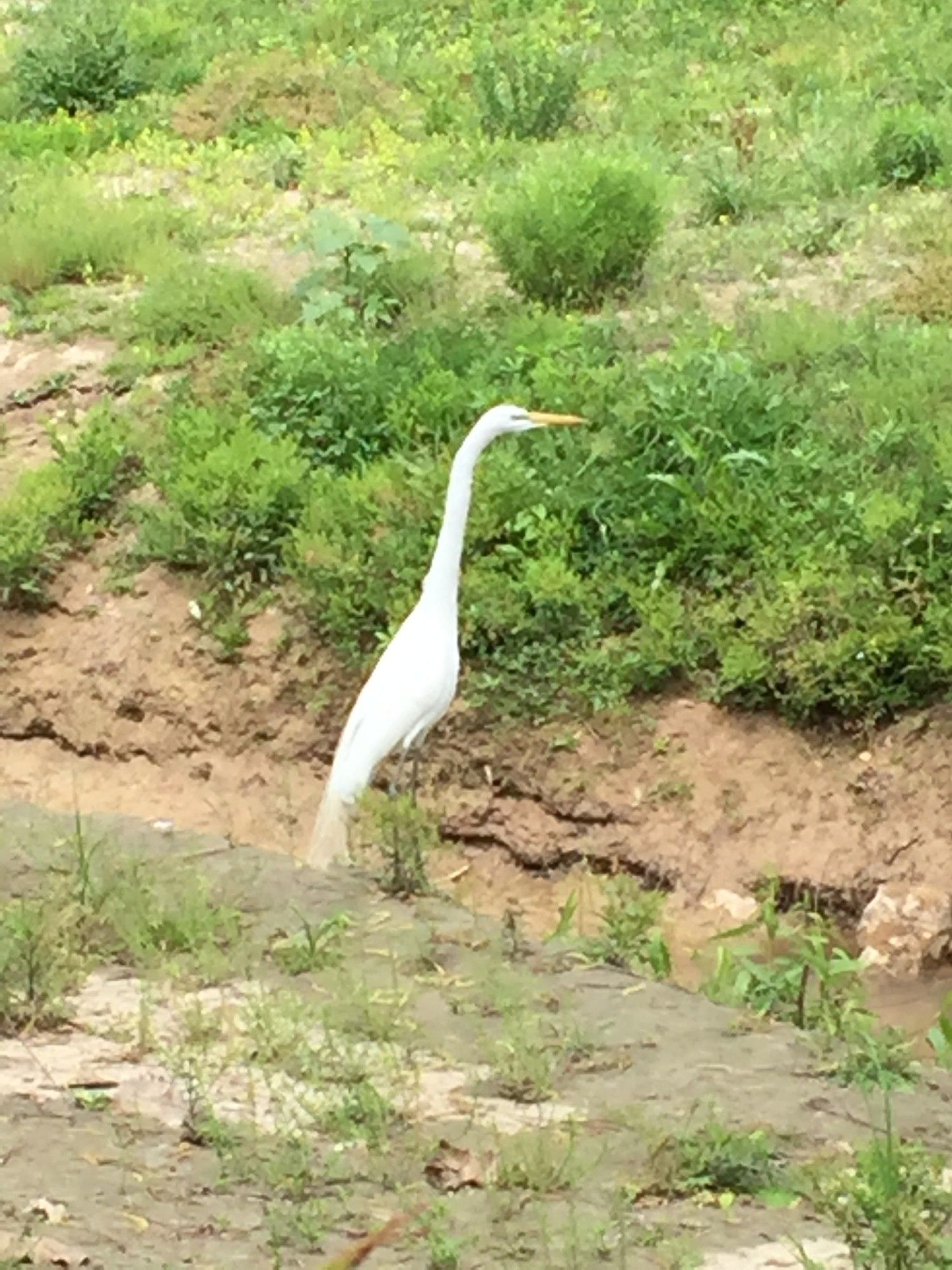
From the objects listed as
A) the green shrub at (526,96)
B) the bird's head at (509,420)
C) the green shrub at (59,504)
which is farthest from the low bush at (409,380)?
the green shrub at (526,96)

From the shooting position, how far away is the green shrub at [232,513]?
829 cm

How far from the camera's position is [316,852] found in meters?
6.57

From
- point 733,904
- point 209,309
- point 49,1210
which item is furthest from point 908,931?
point 209,309

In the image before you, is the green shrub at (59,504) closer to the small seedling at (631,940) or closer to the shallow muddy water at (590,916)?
the shallow muddy water at (590,916)

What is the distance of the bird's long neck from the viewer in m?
6.50

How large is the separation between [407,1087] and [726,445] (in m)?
3.99

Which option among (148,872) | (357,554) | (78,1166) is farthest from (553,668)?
(78,1166)

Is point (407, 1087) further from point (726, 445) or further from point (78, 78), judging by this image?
point (78, 78)

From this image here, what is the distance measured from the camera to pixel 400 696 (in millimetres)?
6543

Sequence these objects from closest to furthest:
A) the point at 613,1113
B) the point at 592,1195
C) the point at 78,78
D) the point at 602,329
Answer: the point at 592,1195 < the point at 613,1113 < the point at 602,329 < the point at 78,78

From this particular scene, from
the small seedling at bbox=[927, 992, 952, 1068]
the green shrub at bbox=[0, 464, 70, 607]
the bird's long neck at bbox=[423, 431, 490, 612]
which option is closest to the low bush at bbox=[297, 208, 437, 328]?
the green shrub at bbox=[0, 464, 70, 607]

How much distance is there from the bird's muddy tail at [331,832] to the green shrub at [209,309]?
322cm

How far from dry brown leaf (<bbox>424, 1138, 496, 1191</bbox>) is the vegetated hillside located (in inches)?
139

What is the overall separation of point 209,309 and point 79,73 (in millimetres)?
4106
